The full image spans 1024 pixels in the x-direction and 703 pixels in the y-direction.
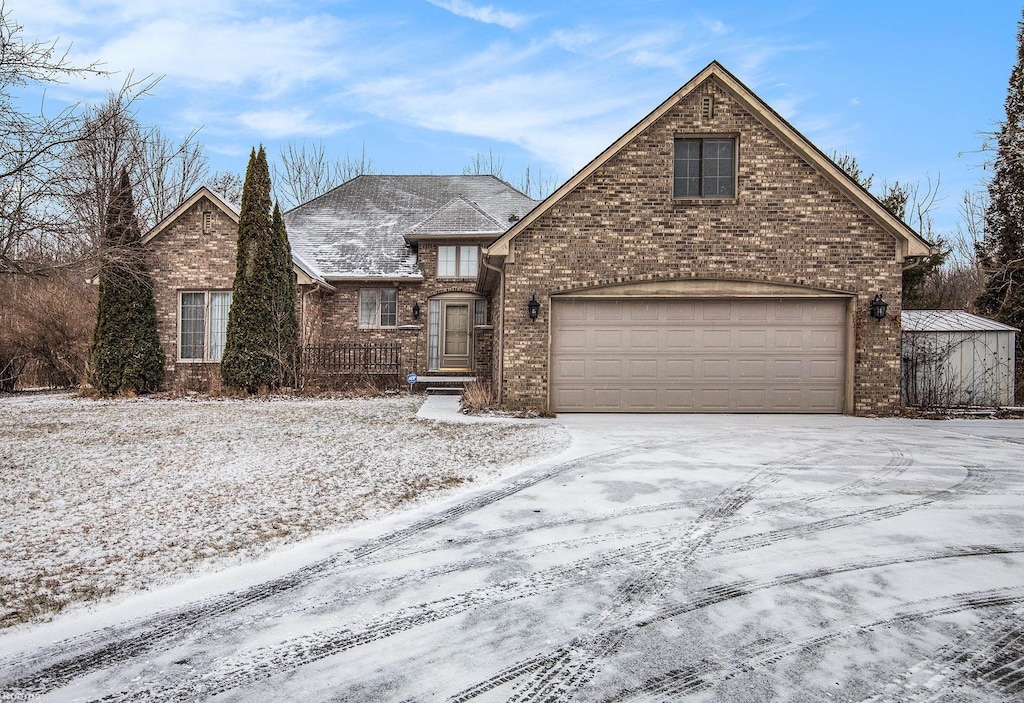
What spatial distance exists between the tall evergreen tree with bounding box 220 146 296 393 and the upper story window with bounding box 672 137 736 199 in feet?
31.8

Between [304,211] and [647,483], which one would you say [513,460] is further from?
[304,211]

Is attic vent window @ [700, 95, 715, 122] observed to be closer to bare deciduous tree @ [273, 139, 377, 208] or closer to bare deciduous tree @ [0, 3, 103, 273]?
bare deciduous tree @ [0, 3, 103, 273]

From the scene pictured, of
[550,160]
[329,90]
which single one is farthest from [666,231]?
[550,160]

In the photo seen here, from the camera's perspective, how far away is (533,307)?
473 inches

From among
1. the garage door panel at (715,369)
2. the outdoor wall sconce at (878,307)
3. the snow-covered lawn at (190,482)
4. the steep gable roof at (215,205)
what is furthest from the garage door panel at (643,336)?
the steep gable roof at (215,205)

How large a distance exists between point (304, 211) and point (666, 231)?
46.9ft

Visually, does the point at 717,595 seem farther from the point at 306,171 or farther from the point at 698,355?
the point at 306,171

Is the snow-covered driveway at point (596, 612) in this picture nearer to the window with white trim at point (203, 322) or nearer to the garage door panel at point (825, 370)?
the garage door panel at point (825, 370)

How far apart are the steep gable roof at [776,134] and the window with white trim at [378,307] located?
7.69 m

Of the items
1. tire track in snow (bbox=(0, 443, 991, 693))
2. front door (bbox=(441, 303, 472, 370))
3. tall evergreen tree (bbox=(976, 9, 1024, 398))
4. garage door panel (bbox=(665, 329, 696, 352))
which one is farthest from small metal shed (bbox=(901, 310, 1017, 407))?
front door (bbox=(441, 303, 472, 370))

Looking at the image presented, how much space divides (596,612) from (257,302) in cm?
1412

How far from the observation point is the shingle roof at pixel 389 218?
744 inches

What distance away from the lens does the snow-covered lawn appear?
13.0 ft

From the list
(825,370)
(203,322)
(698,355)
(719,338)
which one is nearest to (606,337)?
(698,355)
